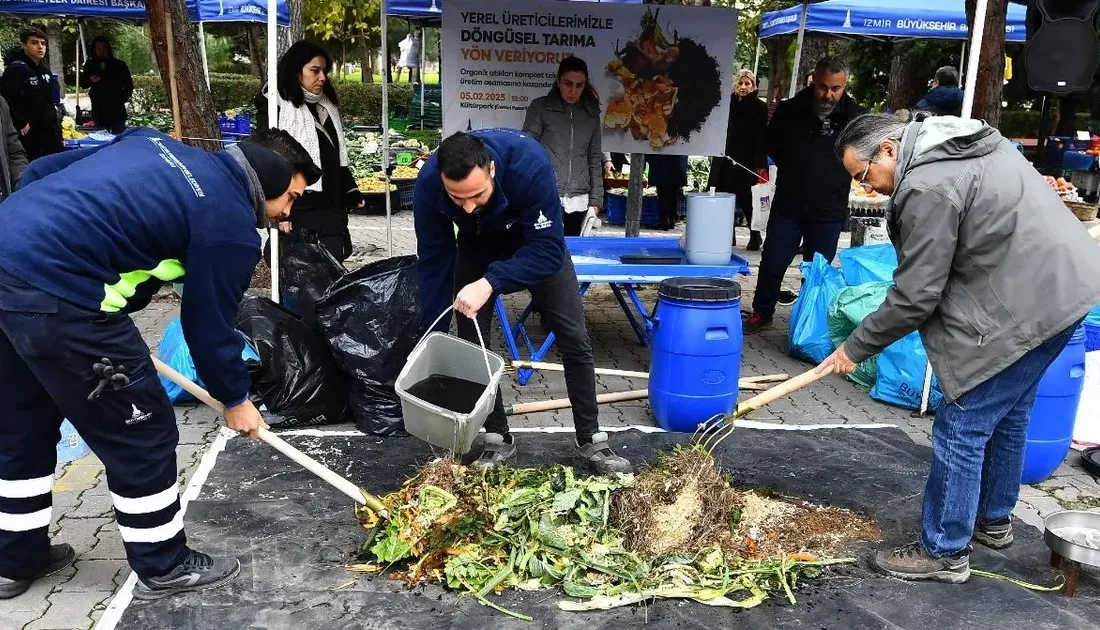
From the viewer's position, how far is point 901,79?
15.8 meters

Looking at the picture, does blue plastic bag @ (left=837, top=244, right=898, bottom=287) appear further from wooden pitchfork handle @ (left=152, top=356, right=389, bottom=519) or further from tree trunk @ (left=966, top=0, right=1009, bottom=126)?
wooden pitchfork handle @ (left=152, top=356, right=389, bottom=519)

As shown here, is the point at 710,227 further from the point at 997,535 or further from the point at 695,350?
the point at 997,535

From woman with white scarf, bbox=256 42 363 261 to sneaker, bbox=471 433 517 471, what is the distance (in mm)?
2141

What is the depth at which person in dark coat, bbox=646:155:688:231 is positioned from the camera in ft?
33.3

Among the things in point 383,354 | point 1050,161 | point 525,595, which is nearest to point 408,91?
point 1050,161

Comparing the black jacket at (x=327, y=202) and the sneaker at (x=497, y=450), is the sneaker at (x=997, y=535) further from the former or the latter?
the black jacket at (x=327, y=202)

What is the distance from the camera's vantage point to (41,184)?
2.55 m

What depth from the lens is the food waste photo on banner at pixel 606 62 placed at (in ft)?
21.0

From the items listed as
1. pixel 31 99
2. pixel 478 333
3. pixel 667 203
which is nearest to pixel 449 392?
pixel 478 333

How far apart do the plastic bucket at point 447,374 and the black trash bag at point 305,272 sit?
1520 millimetres

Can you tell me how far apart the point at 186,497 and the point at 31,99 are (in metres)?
7.22

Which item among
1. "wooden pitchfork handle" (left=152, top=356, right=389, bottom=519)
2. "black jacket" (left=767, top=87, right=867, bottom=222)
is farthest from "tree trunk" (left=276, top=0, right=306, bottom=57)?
"wooden pitchfork handle" (left=152, top=356, right=389, bottom=519)

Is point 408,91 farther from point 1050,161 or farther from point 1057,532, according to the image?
point 1057,532

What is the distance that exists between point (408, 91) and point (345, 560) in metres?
24.6
